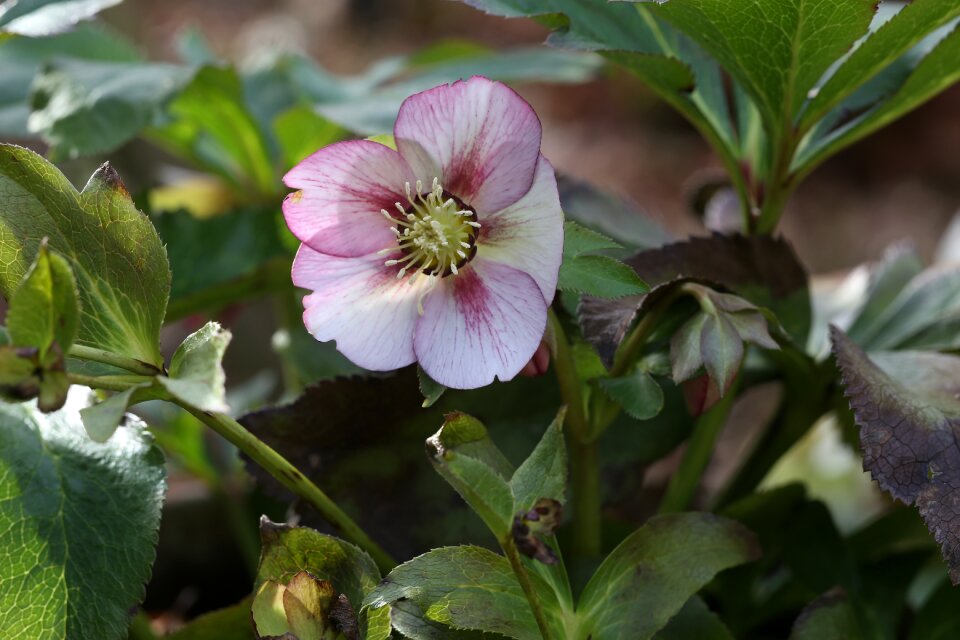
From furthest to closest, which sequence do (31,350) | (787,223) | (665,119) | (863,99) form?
(665,119) → (787,223) → (863,99) → (31,350)

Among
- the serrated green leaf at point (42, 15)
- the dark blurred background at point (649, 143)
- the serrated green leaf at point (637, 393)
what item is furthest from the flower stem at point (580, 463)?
the dark blurred background at point (649, 143)

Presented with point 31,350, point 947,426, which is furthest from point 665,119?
point 31,350

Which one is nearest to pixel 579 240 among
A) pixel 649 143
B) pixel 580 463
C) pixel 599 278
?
pixel 599 278

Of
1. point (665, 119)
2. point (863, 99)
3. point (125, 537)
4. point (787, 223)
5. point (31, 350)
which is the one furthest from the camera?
point (665, 119)

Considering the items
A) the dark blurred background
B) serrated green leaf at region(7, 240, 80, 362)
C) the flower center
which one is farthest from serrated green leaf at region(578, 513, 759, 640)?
the dark blurred background

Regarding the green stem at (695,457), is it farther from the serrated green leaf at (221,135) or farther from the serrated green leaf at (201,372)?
the serrated green leaf at (221,135)

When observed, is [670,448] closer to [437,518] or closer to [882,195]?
[437,518]
